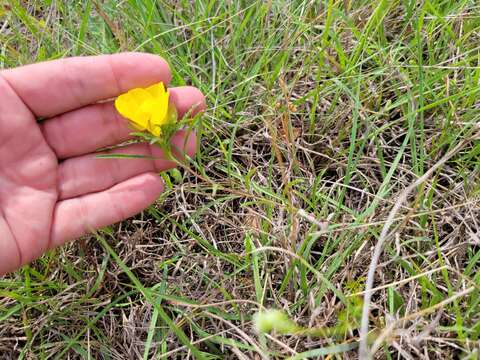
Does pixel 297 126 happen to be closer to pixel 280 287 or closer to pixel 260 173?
pixel 260 173

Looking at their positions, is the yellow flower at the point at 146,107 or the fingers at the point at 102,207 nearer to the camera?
the yellow flower at the point at 146,107

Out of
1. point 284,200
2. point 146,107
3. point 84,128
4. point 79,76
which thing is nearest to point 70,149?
point 84,128

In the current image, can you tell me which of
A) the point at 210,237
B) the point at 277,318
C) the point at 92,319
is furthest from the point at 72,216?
the point at 277,318

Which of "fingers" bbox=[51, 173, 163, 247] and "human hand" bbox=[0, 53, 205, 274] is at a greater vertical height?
"human hand" bbox=[0, 53, 205, 274]

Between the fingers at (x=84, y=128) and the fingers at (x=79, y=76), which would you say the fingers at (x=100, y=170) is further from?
the fingers at (x=79, y=76)

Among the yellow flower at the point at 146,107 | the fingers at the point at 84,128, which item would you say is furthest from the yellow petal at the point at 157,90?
the fingers at the point at 84,128

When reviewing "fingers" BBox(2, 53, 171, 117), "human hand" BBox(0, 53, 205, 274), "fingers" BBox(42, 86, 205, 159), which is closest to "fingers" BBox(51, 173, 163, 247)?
"human hand" BBox(0, 53, 205, 274)

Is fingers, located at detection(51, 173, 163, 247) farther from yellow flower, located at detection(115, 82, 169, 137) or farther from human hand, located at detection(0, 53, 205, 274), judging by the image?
yellow flower, located at detection(115, 82, 169, 137)

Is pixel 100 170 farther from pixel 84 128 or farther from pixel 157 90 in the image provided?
pixel 157 90
